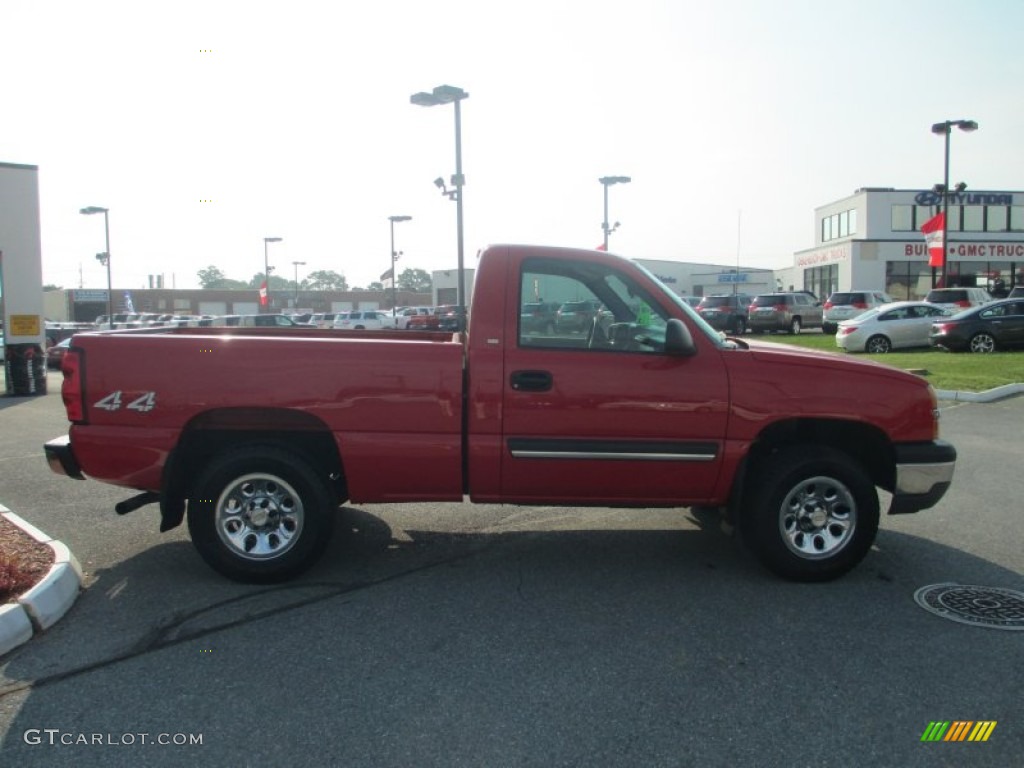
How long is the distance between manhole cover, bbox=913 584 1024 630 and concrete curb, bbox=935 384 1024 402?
9840 millimetres

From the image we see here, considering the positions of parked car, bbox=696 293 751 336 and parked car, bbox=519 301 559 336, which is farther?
parked car, bbox=696 293 751 336

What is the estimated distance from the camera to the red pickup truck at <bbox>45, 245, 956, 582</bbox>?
4.81 m

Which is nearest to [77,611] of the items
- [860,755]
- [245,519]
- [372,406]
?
[245,519]

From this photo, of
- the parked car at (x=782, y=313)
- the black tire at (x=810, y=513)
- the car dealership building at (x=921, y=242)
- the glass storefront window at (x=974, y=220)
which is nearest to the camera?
the black tire at (x=810, y=513)

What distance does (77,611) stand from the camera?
4.58 m

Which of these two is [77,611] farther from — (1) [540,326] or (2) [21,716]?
(1) [540,326]

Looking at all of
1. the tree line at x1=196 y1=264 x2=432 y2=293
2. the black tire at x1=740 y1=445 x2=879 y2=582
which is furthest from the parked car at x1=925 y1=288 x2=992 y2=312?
the tree line at x1=196 y1=264 x2=432 y2=293

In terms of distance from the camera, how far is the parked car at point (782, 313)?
108ft

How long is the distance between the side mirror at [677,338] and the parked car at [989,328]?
65.1 ft

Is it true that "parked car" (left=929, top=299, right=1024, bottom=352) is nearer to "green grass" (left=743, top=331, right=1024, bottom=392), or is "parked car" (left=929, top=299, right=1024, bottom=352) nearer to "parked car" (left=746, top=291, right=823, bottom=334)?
"green grass" (left=743, top=331, right=1024, bottom=392)

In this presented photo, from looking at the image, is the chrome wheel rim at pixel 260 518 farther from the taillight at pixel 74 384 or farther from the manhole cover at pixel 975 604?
the manhole cover at pixel 975 604

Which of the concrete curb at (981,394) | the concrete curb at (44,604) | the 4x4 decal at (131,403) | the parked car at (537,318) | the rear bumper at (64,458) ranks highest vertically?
the parked car at (537,318)

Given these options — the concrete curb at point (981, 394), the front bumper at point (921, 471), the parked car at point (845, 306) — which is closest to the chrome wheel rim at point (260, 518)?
the front bumper at point (921, 471)

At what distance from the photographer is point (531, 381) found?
4789 mm
